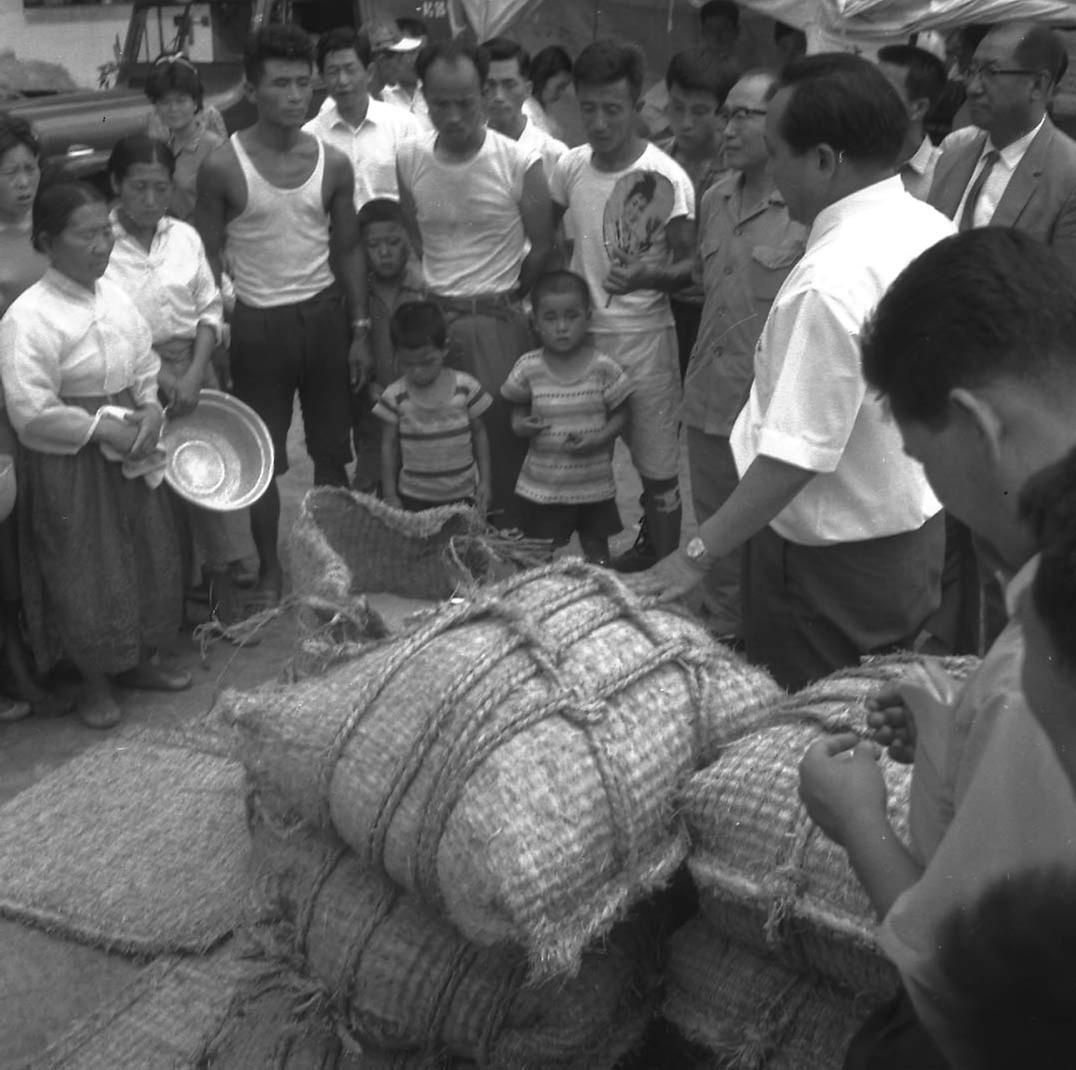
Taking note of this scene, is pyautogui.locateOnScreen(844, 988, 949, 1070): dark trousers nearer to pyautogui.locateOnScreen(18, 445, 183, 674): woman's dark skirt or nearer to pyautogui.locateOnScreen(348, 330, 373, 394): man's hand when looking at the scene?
pyautogui.locateOnScreen(18, 445, 183, 674): woman's dark skirt

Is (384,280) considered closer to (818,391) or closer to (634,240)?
(634,240)

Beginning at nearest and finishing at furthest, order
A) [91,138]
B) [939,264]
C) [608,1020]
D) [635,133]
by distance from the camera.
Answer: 1. [939,264]
2. [608,1020]
3. [635,133]
4. [91,138]

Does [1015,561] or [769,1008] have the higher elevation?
[1015,561]

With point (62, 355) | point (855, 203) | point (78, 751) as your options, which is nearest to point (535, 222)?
point (62, 355)

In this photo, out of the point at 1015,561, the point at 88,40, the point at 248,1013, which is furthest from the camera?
the point at 88,40

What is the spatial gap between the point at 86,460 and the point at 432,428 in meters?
1.13

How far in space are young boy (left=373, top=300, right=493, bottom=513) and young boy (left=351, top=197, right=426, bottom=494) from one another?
43cm

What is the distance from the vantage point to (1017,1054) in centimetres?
123

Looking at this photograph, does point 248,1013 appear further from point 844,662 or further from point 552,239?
point 552,239

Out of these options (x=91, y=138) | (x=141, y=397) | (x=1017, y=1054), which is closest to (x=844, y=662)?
(x=1017, y=1054)

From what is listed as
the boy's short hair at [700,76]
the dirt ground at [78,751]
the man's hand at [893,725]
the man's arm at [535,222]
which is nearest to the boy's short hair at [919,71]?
the boy's short hair at [700,76]

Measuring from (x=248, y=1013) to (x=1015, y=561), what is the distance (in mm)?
1671

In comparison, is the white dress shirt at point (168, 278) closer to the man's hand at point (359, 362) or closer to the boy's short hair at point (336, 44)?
the man's hand at point (359, 362)

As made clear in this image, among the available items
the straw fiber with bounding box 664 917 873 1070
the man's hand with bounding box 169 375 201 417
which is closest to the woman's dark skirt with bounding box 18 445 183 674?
the man's hand with bounding box 169 375 201 417
